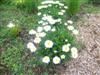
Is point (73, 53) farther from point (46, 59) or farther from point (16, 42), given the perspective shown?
point (16, 42)

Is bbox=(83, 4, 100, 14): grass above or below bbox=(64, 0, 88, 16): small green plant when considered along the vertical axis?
below

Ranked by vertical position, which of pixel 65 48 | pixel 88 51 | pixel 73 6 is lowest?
pixel 88 51

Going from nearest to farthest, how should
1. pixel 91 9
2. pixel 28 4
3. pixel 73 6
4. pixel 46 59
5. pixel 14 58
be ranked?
pixel 46 59 < pixel 14 58 < pixel 73 6 < pixel 28 4 < pixel 91 9

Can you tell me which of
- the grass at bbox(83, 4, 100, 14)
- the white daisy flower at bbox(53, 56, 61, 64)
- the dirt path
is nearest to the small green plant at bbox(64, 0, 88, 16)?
the dirt path

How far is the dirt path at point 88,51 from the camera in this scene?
401 centimetres

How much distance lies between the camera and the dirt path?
4.01 m

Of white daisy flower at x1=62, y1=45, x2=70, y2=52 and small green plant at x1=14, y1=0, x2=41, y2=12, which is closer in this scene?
white daisy flower at x1=62, y1=45, x2=70, y2=52

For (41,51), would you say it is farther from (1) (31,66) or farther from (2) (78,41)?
(2) (78,41)

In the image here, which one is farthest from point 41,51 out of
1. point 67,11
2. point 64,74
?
point 67,11

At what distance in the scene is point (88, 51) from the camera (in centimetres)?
430

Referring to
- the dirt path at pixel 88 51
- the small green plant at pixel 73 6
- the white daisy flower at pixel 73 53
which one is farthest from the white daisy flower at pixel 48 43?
the small green plant at pixel 73 6

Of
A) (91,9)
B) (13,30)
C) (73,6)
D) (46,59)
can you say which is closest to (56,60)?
(46,59)

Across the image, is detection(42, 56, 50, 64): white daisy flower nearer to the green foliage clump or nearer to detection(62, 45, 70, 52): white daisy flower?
detection(62, 45, 70, 52): white daisy flower

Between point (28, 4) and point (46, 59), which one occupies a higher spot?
point (28, 4)
